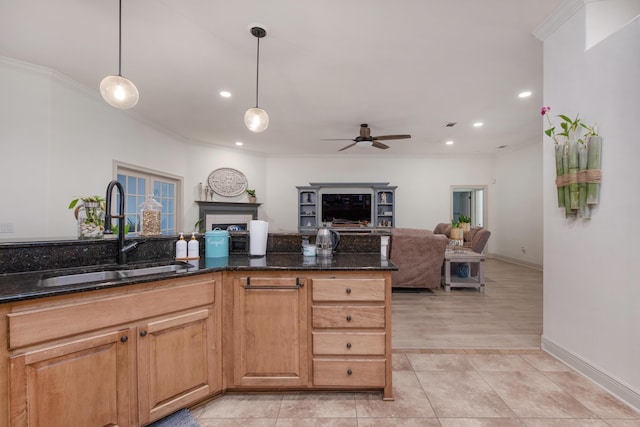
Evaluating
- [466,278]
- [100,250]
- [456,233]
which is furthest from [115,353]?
[456,233]

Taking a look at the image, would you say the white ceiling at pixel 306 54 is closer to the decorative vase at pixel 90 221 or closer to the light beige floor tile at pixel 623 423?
the decorative vase at pixel 90 221

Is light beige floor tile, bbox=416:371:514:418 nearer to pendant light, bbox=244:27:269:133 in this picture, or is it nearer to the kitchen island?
the kitchen island

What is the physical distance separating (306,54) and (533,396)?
334cm

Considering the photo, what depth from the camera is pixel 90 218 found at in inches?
72.4

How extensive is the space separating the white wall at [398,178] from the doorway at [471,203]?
0.14 metres

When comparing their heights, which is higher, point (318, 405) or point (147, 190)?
point (147, 190)

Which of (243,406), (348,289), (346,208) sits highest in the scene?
(346,208)

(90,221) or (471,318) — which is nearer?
(90,221)

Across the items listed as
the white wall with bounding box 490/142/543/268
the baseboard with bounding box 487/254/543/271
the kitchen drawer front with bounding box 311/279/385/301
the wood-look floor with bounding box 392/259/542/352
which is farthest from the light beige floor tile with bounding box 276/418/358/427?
the white wall with bounding box 490/142/543/268

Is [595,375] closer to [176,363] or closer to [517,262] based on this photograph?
[176,363]

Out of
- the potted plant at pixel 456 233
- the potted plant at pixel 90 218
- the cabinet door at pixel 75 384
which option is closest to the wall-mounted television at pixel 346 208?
the potted plant at pixel 456 233

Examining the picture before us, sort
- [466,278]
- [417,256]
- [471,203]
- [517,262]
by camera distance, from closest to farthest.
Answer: [417,256] → [466,278] → [517,262] → [471,203]

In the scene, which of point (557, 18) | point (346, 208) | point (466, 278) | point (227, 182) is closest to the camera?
point (557, 18)

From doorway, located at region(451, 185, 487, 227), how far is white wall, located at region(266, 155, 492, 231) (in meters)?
0.14
